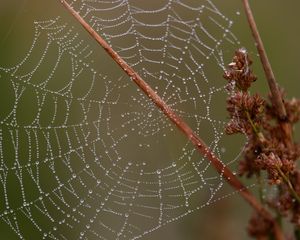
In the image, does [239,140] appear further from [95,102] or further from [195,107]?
[95,102]

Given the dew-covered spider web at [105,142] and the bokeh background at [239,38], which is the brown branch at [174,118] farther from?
the dew-covered spider web at [105,142]

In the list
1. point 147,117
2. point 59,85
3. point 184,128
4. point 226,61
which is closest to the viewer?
point 184,128

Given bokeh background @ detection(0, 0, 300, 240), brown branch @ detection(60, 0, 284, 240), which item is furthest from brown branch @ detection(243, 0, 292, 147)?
bokeh background @ detection(0, 0, 300, 240)

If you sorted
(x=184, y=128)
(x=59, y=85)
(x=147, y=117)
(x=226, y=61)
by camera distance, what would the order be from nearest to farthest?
(x=184, y=128)
(x=147, y=117)
(x=59, y=85)
(x=226, y=61)

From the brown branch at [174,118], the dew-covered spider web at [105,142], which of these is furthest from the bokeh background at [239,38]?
the brown branch at [174,118]

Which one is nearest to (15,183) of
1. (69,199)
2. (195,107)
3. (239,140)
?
(69,199)

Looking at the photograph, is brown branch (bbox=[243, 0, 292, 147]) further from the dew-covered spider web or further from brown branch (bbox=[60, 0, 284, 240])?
the dew-covered spider web
